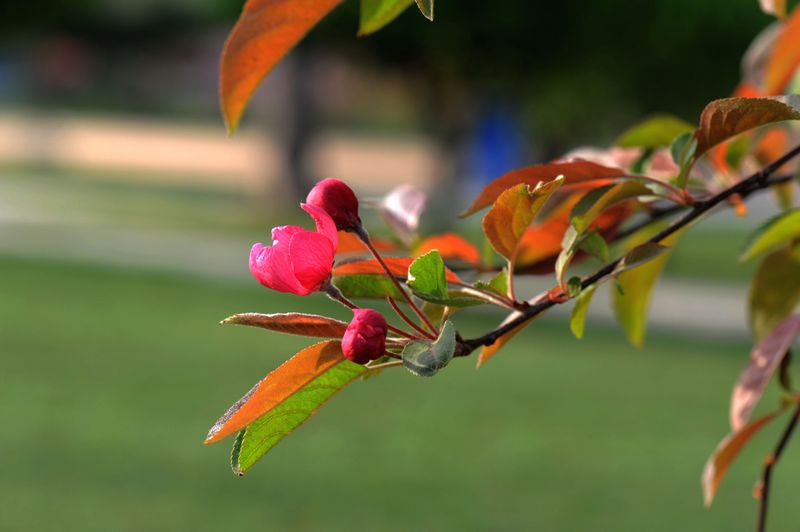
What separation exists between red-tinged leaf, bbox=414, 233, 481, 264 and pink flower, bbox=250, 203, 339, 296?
0.84ft

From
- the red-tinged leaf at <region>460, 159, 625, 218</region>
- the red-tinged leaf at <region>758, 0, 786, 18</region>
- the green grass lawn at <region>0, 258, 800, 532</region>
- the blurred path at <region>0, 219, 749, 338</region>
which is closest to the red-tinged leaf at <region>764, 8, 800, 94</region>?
the red-tinged leaf at <region>758, 0, 786, 18</region>

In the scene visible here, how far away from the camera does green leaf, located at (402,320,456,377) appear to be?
489 mm

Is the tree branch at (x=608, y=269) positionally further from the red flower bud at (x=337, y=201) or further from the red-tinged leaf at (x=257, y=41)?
the red-tinged leaf at (x=257, y=41)

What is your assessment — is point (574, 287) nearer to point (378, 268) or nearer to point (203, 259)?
point (378, 268)

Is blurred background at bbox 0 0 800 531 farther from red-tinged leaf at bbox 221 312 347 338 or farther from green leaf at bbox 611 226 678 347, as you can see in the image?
red-tinged leaf at bbox 221 312 347 338

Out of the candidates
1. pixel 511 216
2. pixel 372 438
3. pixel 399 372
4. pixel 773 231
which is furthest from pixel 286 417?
pixel 399 372

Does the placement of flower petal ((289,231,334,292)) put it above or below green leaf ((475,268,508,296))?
above

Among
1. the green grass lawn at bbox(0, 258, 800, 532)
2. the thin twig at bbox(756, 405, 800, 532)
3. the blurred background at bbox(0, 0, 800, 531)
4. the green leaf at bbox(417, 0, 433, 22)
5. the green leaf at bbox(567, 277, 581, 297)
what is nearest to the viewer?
the green leaf at bbox(417, 0, 433, 22)

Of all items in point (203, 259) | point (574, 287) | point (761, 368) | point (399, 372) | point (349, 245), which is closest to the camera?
point (574, 287)

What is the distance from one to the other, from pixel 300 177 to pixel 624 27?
3658mm

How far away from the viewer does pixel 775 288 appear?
0.92 metres

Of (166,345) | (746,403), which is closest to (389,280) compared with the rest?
(746,403)

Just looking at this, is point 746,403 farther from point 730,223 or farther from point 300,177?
point 730,223

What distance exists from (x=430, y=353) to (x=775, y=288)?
18.9 inches
